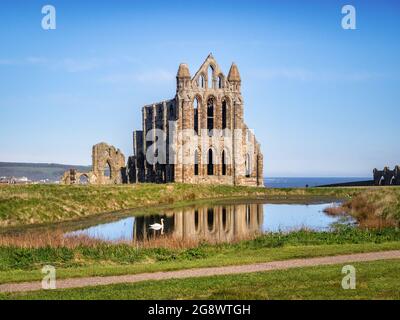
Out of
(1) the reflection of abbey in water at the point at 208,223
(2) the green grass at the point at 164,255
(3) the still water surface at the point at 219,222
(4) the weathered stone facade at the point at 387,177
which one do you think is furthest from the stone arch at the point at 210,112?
(2) the green grass at the point at 164,255

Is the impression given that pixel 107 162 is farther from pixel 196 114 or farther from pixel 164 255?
pixel 164 255

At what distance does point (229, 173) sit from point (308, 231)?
55309 millimetres

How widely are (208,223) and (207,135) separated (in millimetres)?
44697

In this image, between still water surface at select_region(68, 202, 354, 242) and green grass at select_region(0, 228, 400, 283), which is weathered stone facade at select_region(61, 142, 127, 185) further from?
green grass at select_region(0, 228, 400, 283)

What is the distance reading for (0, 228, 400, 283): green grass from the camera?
18.2m

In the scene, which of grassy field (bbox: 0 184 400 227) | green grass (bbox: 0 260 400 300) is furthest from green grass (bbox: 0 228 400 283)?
grassy field (bbox: 0 184 400 227)

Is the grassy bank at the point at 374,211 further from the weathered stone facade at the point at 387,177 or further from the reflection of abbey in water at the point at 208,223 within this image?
the weathered stone facade at the point at 387,177

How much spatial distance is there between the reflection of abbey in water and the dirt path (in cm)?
895

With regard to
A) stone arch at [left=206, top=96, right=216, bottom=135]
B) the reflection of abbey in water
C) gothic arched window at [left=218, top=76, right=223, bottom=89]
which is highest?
gothic arched window at [left=218, top=76, right=223, bottom=89]

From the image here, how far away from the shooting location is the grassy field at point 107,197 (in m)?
38.3

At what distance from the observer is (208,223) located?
129 ft

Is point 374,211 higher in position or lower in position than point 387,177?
lower

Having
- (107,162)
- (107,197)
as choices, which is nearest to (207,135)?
(107,162)

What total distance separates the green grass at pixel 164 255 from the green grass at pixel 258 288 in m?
2.55
